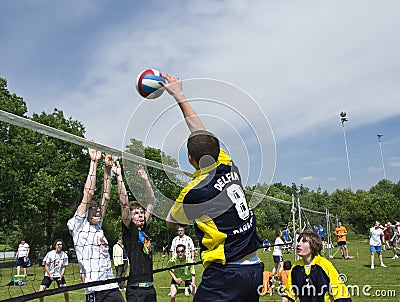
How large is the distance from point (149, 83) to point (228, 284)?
1894 mm

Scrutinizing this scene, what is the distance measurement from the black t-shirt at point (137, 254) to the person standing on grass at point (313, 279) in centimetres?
171

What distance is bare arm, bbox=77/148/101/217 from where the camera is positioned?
514 cm

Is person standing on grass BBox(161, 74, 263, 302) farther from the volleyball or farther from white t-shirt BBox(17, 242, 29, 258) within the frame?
white t-shirt BBox(17, 242, 29, 258)

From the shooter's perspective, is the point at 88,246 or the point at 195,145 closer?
the point at 195,145

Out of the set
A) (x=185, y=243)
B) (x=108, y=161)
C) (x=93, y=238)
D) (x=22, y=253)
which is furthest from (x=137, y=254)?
(x=22, y=253)

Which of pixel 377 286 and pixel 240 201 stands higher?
pixel 240 201

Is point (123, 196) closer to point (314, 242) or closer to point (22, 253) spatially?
point (314, 242)

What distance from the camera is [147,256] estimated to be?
5789 millimetres

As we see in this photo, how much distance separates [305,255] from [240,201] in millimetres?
2521

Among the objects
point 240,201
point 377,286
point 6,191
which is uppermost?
point 6,191

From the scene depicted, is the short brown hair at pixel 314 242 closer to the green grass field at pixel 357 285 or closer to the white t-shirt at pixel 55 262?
the green grass field at pixel 357 285

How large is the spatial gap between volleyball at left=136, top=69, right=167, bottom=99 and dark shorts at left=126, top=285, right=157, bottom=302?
8.54 ft

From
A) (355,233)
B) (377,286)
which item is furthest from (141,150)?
(355,233)

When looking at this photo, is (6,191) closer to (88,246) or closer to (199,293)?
(88,246)
